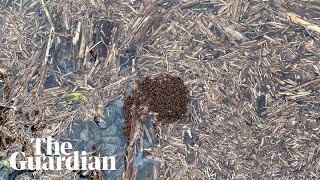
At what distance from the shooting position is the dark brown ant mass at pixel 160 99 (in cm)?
411

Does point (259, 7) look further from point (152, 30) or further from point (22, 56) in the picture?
point (22, 56)

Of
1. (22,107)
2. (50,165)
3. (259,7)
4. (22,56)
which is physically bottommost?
(50,165)

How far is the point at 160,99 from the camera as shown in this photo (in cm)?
410

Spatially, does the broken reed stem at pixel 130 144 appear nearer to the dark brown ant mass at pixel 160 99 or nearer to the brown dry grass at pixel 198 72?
the dark brown ant mass at pixel 160 99

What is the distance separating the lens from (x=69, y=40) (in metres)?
4.23

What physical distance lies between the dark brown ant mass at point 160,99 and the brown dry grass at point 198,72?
76 mm

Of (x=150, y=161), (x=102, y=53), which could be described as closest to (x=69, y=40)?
(x=102, y=53)

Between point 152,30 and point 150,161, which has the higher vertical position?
point 152,30

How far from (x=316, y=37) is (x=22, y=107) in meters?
2.61

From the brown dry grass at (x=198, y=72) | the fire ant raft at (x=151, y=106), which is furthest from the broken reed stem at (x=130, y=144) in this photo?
the brown dry grass at (x=198, y=72)

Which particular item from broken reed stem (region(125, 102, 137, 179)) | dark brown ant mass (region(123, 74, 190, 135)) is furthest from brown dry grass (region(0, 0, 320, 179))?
broken reed stem (region(125, 102, 137, 179))

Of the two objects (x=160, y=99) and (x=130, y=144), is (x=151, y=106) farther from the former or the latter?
(x=130, y=144)

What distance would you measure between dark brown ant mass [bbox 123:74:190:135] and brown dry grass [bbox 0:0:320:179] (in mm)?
76

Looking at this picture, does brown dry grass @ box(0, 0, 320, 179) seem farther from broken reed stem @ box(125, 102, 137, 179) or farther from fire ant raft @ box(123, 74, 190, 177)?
broken reed stem @ box(125, 102, 137, 179)
